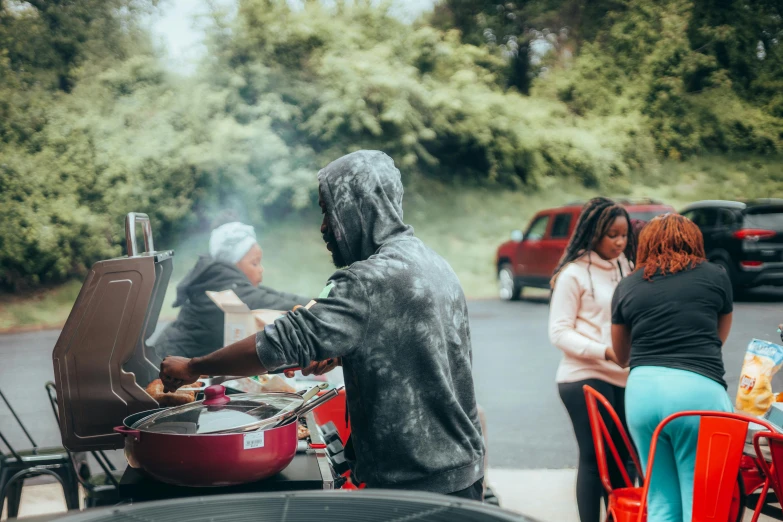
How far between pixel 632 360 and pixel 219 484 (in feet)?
5.81

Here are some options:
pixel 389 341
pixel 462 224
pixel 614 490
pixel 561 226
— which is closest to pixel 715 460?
pixel 614 490

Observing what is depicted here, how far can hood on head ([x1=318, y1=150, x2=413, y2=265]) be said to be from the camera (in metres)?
1.67

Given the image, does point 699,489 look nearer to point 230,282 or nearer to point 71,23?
point 230,282

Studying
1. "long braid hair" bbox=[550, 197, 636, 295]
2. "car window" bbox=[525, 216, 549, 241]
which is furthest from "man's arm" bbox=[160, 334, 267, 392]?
"car window" bbox=[525, 216, 549, 241]

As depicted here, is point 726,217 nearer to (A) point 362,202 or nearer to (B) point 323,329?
(A) point 362,202

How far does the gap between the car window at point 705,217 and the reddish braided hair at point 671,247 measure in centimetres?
504

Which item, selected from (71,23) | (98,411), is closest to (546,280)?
(71,23)

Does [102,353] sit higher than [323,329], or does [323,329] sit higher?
[323,329]

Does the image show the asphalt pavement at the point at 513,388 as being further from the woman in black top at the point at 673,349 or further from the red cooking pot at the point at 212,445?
the red cooking pot at the point at 212,445

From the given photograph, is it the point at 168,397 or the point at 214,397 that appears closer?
the point at 214,397

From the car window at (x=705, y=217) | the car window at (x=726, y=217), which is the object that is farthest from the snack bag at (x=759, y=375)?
the car window at (x=705, y=217)

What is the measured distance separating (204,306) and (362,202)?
6.78 ft

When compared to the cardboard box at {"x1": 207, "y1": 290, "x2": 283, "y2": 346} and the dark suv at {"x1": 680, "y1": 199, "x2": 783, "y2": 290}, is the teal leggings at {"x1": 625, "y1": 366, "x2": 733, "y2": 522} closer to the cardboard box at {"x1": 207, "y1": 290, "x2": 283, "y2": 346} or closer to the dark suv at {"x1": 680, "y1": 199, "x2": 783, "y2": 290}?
the cardboard box at {"x1": 207, "y1": 290, "x2": 283, "y2": 346}

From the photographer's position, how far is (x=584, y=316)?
3.24 m
